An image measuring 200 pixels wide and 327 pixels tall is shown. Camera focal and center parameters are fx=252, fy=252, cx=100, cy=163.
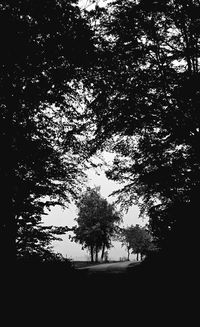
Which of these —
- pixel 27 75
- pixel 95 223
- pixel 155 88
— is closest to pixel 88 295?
pixel 27 75

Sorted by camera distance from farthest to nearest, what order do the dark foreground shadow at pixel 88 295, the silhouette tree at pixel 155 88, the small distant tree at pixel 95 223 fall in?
1. the small distant tree at pixel 95 223
2. the silhouette tree at pixel 155 88
3. the dark foreground shadow at pixel 88 295

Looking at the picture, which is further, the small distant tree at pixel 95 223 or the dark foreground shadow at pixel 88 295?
the small distant tree at pixel 95 223

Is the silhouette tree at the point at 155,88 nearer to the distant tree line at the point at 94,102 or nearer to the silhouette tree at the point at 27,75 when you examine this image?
the distant tree line at the point at 94,102

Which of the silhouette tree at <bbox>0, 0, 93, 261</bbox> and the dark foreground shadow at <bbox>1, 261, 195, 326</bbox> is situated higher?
the silhouette tree at <bbox>0, 0, 93, 261</bbox>

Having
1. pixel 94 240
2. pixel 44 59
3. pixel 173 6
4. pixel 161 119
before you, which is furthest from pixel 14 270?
pixel 94 240

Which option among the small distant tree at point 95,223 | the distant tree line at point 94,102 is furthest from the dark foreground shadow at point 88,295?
the small distant tree at point 95,223

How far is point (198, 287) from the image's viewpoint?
5152 mm

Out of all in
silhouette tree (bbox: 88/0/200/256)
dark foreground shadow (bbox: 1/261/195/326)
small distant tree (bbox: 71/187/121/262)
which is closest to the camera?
dark foreground shadow (bbox: 1/261/195/326)

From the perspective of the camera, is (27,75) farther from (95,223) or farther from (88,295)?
(95,223)

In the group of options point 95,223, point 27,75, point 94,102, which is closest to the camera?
point 27,75

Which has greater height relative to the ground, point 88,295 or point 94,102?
point 94,102

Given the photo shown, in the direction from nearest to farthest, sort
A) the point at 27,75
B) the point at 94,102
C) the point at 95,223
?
the point at 27,75 < the point at 94,102 < the point at 95,223

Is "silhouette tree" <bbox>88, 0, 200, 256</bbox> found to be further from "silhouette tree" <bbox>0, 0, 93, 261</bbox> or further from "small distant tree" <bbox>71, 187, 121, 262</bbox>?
"small distant tree" <bbox>71, 187, 121, 262</bbox>

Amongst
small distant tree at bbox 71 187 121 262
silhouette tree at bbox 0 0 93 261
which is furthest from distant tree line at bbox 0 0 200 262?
small distant tree at bbox 71 187 121 262
